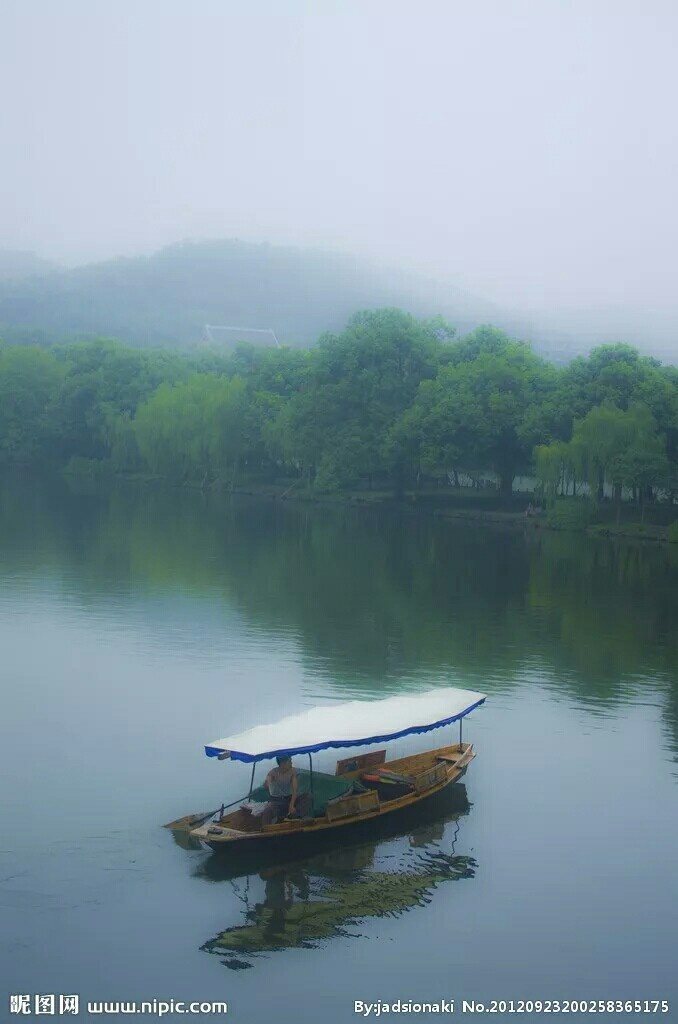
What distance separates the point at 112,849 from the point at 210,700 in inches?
349

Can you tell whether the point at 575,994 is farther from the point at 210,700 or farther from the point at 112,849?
the point at 210,700

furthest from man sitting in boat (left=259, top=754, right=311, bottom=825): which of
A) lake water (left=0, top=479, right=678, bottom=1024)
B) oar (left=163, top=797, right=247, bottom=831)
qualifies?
lake water (left=0, top=479, right=678, bottom=1024)

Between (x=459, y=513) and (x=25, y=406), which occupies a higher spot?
(x=25, y=406)

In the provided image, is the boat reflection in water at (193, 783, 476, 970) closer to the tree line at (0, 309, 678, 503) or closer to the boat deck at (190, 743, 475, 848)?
the boat deck at (190, 743, 475, 848)

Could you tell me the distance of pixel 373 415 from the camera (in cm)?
8419

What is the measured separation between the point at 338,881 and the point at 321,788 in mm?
2024

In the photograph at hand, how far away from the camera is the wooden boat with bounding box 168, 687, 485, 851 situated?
17911 millimetres

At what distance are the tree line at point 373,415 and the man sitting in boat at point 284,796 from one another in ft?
163

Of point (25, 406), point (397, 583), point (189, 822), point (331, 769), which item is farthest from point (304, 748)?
point (25, 406)

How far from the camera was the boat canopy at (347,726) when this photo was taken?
1838 cm

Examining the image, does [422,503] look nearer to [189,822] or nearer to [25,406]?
[25,406]

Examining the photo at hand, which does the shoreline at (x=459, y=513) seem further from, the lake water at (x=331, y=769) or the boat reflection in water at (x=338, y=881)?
the boat reflection in water at (x=338, y=881)

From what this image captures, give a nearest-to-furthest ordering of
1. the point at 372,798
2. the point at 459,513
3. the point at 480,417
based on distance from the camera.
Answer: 1. the point at 372,798
2. the point at 480,417
3. the point at 459,513

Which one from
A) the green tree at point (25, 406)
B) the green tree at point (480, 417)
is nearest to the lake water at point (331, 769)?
the green tree at point (480, 417)
